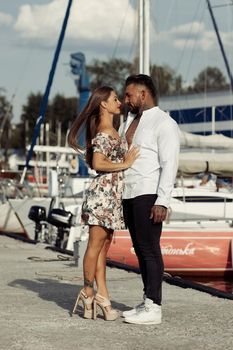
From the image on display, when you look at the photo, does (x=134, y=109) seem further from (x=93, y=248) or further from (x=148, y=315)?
(x=148, y=315)

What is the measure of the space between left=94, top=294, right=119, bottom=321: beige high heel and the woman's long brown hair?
1.06 meters

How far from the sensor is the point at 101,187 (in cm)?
759

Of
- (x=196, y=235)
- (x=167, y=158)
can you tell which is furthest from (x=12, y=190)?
(x=167, y=158)

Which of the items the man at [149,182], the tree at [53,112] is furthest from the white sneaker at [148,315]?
the tree at [53,112]

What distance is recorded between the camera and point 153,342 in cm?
671

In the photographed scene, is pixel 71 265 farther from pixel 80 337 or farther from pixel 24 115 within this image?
pixel 24 115

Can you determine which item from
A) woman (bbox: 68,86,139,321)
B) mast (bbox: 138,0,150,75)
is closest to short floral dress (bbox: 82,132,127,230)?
woman (bbox: 68,86,139,321)

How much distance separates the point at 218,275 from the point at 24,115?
294 ft

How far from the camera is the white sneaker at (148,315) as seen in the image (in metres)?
7.41

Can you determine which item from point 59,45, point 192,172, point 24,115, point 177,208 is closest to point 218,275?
point 177,208

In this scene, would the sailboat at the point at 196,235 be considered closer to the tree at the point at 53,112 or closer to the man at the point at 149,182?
the man at the point at 149,182

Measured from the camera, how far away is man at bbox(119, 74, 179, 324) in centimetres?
728

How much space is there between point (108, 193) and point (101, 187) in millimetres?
82

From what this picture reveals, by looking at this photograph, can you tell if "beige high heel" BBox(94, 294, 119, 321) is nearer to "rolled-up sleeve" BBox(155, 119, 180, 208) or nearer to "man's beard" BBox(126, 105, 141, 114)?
"rolled-up sleeve" BBox(155, 119, 180, 208)
